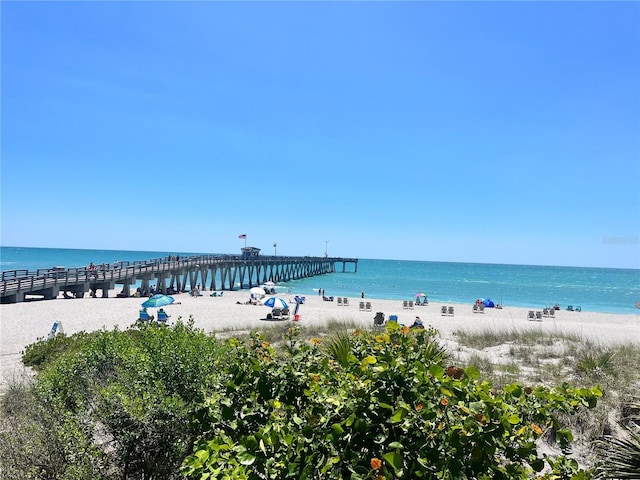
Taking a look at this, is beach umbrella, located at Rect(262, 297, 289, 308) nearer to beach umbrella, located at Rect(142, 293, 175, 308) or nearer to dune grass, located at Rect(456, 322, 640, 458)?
beach umbrella, located at Rect(142, 293, 175, 308)

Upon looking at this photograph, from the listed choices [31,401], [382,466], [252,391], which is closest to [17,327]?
[31,401]

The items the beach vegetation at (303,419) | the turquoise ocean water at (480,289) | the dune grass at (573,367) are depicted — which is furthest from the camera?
the turquoise ocean water at (480,289)

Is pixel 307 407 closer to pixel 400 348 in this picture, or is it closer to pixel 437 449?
pixel 400 348

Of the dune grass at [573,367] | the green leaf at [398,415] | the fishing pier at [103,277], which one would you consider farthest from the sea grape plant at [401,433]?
the fishing pier at [103,277]

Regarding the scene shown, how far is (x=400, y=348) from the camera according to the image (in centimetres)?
252

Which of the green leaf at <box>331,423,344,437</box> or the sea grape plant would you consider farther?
the green leaf at <box>331,423,344,437</box>

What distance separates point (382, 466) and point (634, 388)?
6.20 metres

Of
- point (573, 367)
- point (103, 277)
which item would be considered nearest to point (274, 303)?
point (573, 367)

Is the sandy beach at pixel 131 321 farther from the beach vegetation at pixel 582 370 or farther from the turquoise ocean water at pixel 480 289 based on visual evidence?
the turquoise ocean water at pixel 480 289

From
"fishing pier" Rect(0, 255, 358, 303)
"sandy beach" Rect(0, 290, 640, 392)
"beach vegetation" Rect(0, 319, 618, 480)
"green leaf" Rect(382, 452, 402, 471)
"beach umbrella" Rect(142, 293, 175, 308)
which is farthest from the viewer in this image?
"fishing pier" Rect(0, 255, 358, 303)

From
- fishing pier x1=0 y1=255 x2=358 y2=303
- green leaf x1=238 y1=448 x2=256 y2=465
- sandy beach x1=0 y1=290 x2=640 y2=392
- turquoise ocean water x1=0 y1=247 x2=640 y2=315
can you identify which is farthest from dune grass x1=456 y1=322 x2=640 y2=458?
turquoise ocean water x1=0 y1=247 x2=640 y2=315

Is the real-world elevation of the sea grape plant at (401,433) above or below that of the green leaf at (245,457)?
above

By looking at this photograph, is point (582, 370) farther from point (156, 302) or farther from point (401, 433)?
point (156, 302)

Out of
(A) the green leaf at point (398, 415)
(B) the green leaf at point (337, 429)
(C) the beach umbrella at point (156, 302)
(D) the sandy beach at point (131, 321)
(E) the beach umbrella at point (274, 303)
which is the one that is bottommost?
(D) the sandy beach at point (131, 321)
